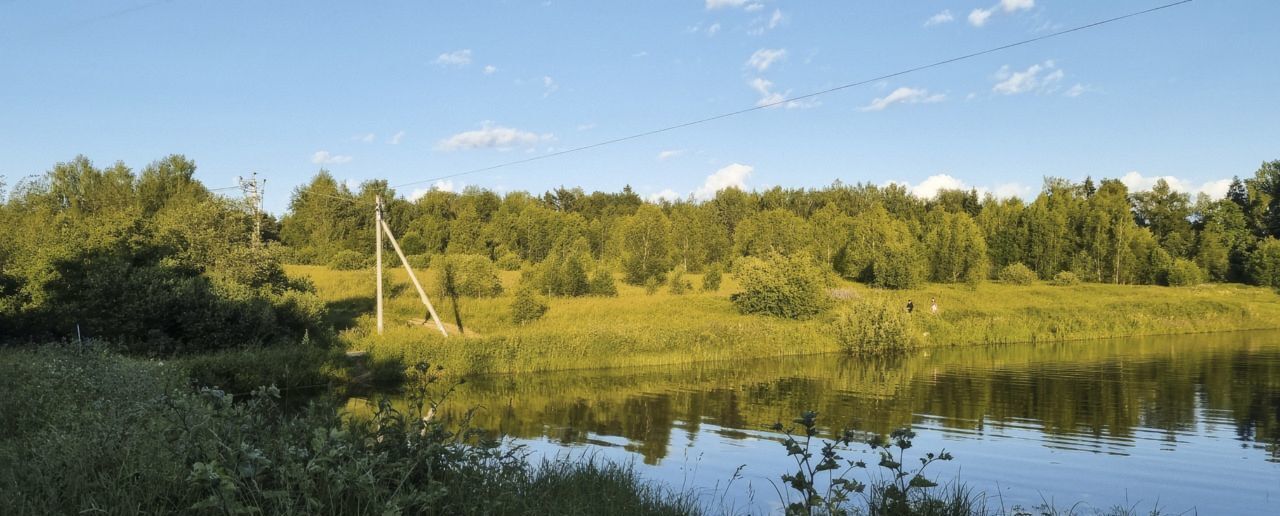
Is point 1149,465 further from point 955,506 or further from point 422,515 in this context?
point 422,515

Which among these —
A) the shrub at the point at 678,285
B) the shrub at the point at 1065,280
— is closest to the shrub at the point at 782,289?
the shrub at the point at 678,285

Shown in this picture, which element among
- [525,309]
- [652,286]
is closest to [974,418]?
[525,309]

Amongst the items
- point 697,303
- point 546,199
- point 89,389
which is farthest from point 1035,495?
point 546,199

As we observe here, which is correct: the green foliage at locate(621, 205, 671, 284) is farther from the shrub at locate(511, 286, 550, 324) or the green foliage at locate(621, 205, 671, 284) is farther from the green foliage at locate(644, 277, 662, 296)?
the shrub at locate(511, 286, 550, 324)

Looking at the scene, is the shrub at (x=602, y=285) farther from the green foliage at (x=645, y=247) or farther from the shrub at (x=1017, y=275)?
the shrub at (x=1017, y=275)

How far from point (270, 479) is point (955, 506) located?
228 inches

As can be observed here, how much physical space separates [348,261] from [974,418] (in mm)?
42927

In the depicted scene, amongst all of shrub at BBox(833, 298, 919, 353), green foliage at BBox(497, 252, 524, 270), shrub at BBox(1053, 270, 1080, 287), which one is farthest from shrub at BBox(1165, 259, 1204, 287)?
green foliage at BBox(497, 252, 524, 270)

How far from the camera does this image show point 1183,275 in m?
61.4

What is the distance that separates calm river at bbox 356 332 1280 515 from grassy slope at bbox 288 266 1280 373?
1.12 metres

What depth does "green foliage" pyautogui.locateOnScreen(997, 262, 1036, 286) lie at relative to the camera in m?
Answer: 62.2

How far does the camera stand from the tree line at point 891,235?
204 feet

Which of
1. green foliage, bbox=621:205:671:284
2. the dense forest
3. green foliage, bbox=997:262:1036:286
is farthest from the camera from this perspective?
green foliage, bbox=997:262:1036:286

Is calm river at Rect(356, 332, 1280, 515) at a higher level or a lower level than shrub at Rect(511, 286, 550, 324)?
lower
